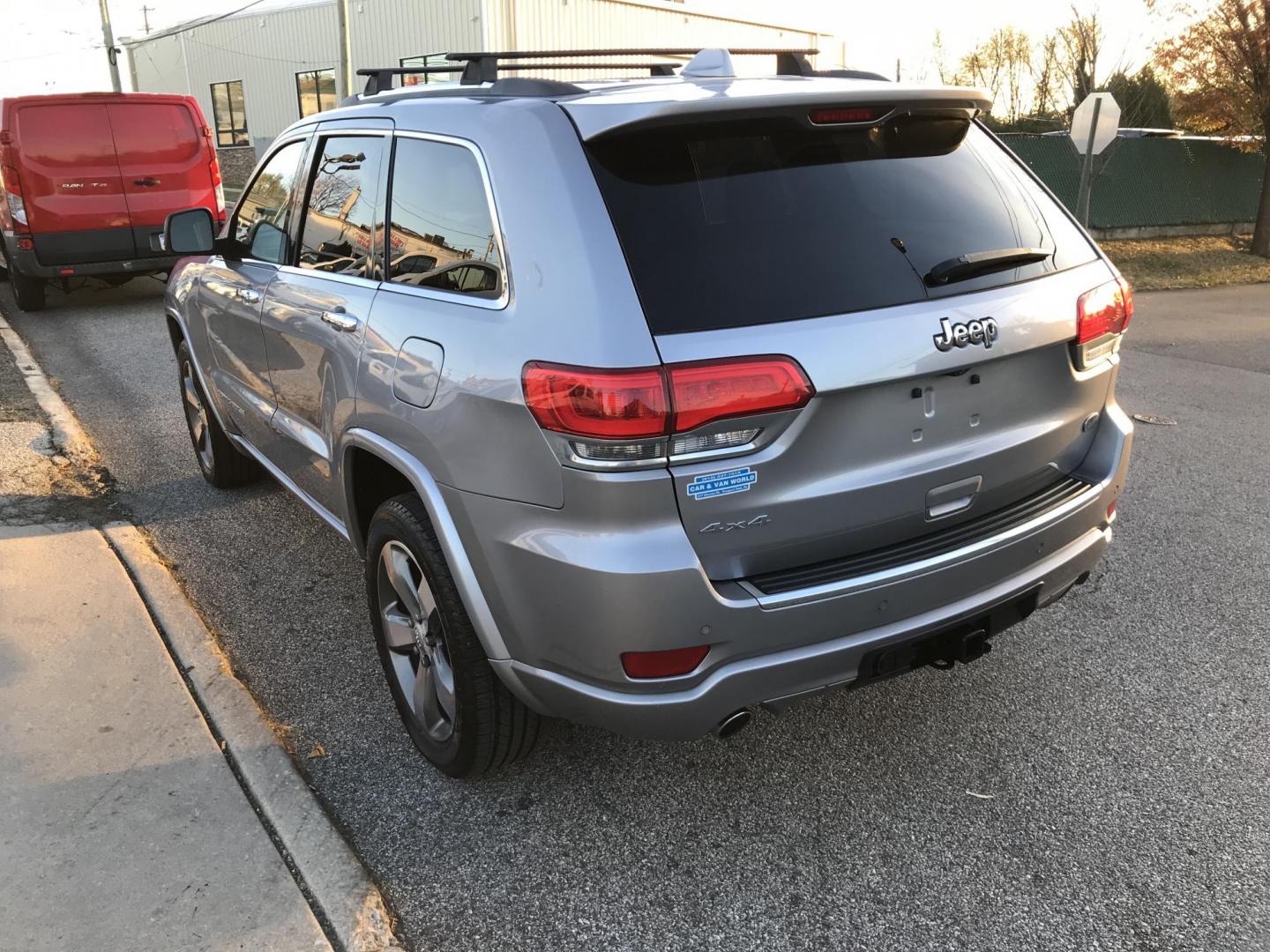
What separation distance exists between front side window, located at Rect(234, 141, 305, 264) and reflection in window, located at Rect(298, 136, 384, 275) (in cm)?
25

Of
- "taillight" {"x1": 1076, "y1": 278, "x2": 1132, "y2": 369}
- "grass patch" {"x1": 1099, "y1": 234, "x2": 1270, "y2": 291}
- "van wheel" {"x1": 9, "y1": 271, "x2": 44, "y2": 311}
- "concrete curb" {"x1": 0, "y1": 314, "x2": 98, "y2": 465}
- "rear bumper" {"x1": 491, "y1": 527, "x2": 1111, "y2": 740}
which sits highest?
"taillight" {"x1": 1076, "y1": 278, "x2": 1132, "y2": 369}

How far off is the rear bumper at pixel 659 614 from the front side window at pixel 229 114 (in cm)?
3123

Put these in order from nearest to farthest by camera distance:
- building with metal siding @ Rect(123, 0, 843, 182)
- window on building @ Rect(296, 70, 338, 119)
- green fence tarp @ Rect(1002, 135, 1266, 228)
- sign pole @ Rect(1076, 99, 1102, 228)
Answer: sign pole @ Rect(1076, 99, 1102, 228), green fence tarp @ Rect(1002, 135, 1266, 228), building with metal siding @ Rect(123, 0, 843, 182), window on building @ Rect(296, 70, 338, 119)

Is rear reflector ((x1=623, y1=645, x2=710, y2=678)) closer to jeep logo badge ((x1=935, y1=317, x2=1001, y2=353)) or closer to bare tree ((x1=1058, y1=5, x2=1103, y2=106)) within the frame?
jeep logo badge ((x1=935, y1=317, x2=1001, y2=353))

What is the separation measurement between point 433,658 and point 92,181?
988 centimetres

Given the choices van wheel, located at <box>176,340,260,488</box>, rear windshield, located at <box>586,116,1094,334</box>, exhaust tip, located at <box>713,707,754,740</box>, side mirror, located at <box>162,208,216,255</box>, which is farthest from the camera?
van wheel, located at <box>176,340,260,488</box>

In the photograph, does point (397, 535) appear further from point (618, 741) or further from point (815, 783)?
point (815, 783)

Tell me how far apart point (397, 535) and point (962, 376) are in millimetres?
1555

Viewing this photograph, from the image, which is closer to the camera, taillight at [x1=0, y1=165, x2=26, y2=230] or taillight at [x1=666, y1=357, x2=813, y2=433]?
taillight at [x1=666, y1=357, x2=813, y2=433]

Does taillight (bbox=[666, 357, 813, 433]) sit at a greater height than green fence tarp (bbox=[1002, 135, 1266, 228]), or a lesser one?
greater

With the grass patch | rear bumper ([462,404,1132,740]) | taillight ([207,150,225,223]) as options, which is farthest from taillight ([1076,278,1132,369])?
the grass patch

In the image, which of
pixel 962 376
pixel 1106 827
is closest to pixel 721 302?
pixel 962 376

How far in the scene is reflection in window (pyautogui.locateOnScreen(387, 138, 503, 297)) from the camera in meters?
2.52

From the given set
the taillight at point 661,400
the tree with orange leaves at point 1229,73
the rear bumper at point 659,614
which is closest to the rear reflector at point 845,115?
the taillight at point 661,400
